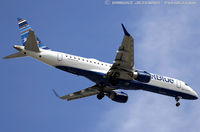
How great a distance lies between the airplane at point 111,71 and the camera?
1634 inches

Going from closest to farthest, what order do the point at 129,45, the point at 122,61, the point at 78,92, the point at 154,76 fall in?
the point at 129,45 < the point at 122,61 < the point at 154,76 < the point at 78,92

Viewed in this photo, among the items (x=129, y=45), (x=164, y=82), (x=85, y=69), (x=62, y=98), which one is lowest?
(x=62, y=98)

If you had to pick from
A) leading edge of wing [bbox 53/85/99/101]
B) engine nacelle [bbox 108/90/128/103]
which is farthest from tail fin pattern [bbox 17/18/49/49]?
engine nacelle [bbox 108/90/128/103]

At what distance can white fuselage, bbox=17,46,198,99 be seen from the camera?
43.2 meters

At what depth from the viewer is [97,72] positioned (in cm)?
4509

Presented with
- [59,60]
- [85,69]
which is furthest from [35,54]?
[85,69]

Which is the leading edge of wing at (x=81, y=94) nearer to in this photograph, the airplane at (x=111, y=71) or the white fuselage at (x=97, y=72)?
the airplane at (x=111, y=71)

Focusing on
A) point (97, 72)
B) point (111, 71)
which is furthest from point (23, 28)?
point (111, 71)

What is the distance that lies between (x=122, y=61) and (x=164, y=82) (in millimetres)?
9140

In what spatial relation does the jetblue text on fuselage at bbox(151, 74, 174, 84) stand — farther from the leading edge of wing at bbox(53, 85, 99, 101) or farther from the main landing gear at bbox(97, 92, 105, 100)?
the leading edge of wing at bbox(53, 85, 99, 101)

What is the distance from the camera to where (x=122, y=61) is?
138 ft

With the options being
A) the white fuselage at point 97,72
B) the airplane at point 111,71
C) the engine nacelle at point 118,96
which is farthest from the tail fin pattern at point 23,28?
the engine nacelle at point 118,96

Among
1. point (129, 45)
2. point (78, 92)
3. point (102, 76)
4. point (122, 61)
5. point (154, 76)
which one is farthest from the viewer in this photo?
point (78, 92)

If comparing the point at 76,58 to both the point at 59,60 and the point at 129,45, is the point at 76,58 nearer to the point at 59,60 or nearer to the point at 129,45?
the point at 59,60
